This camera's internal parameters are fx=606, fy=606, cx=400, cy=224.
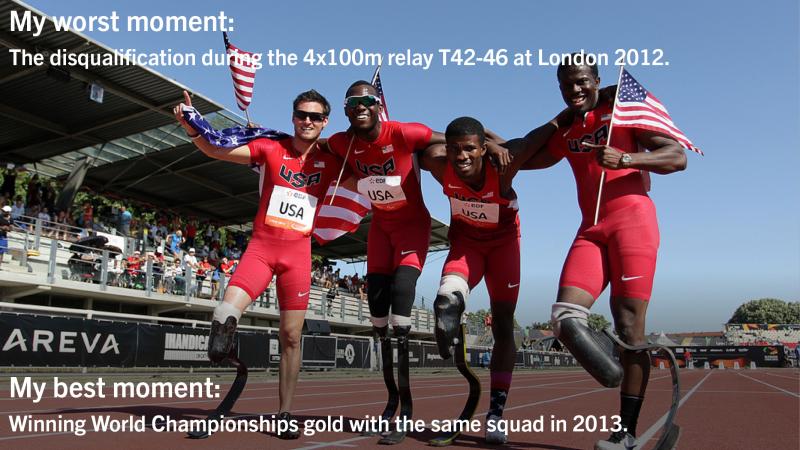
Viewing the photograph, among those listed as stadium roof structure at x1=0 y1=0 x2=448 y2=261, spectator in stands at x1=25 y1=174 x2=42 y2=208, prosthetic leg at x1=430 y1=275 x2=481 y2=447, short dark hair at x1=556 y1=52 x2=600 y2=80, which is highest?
stadium roof structure at x1=0 y1=0 x2=448 y2=261

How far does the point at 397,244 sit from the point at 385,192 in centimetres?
41

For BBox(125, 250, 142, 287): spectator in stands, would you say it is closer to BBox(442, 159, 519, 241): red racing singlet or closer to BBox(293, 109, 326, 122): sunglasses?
BBox(293, 109, 326, 122): sunglasses

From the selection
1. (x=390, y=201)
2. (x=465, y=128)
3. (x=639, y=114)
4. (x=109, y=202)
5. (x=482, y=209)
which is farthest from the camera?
(x=109, y=202)

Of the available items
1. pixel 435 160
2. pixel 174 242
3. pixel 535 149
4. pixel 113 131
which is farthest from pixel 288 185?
pixel 174 242

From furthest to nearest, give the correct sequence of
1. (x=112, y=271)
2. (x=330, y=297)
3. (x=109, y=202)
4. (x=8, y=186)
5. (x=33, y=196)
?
(x=330, y=297)
(x=109, y=202)
(x=33, y=196)
(x=8, y=186)
(x=112, y=271)

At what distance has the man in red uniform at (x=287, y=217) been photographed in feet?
14.9

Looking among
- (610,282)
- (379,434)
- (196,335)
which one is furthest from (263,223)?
(196,335)

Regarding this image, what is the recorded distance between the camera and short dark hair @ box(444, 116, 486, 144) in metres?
4.09

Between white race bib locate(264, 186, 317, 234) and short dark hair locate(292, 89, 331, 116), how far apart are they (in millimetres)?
693

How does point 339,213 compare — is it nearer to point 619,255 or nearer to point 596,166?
point 596,166

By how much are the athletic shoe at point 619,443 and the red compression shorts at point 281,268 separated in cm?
234

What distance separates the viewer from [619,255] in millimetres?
3432

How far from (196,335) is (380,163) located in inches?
426

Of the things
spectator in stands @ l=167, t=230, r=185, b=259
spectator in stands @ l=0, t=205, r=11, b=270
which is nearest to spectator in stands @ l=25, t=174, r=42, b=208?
spectator in stands @ l=0, t=205, r=11, b=270
